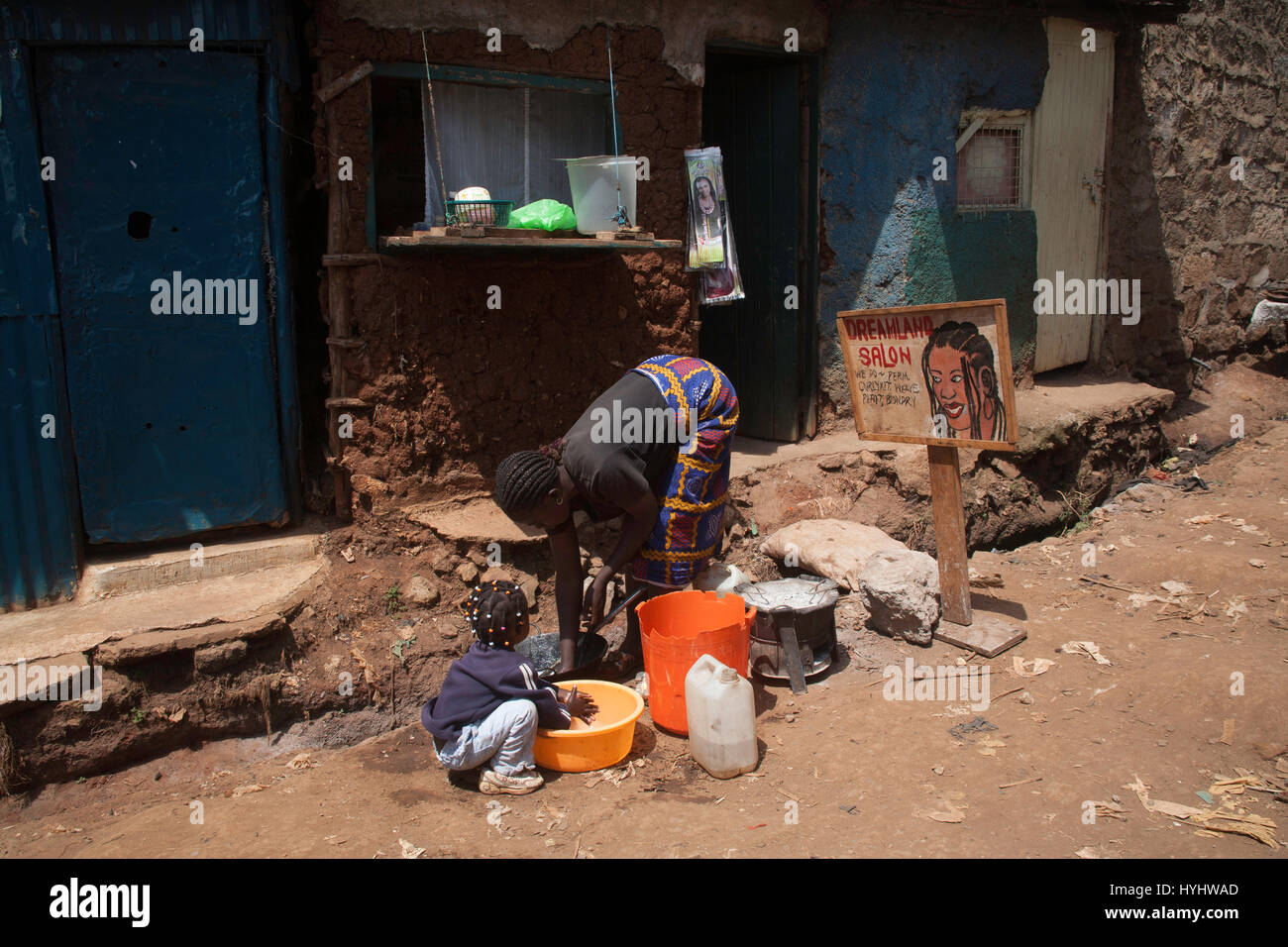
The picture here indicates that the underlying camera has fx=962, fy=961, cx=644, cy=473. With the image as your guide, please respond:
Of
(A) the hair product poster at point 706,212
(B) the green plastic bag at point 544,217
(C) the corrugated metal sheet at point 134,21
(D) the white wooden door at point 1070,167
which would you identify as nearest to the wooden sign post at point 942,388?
(A) the hair product poster at point 706,212

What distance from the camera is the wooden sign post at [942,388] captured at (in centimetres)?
446

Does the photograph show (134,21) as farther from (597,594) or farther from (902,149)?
(902,149)

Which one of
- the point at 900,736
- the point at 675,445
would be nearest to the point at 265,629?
the point at 675,445

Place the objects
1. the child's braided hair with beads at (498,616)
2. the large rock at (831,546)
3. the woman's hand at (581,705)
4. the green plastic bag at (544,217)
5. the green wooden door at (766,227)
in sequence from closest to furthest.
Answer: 1. the child's braided hair with beads at (498,616)
2. the woman's hand at (581,705)
3. the green plastic bag at (544,217)
4. the large rock at (831,546)
5. the green wooden door at (766,227)

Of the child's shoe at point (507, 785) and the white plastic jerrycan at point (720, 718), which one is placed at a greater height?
the white plastic jerrycan at point (720, 718)

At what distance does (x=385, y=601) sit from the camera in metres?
4.80

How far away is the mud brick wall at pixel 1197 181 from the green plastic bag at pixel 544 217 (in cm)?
548

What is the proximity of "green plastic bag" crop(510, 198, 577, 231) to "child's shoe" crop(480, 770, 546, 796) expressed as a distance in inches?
102

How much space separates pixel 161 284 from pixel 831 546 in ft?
12.2

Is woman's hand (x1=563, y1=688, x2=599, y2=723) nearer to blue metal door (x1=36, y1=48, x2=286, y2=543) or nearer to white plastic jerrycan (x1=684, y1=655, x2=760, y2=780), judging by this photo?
white plastic jerrycan (x1=684, y1=655, x2=760, y2=780)

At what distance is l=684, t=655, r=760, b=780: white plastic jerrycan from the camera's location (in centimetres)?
373

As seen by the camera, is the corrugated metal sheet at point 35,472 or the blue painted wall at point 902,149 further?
the blue painted wall at point 902,149

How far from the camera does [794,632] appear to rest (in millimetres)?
4406

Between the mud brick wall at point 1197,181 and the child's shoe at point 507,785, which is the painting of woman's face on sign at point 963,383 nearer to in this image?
the child's shoe at point 507,785
